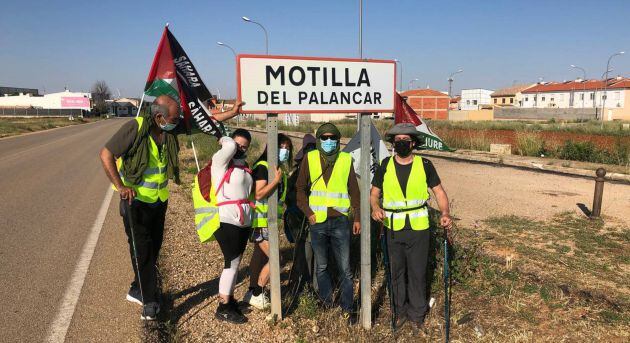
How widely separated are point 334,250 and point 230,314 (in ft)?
3.29

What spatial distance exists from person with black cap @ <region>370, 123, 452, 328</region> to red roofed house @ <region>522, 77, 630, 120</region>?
2881 inches

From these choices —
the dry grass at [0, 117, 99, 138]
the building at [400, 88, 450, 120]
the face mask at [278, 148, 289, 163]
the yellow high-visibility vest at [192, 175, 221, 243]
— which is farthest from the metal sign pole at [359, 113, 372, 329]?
the building at [400, 88, 450, 120]

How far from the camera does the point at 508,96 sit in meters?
111

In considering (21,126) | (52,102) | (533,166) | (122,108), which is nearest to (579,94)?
(533,166)

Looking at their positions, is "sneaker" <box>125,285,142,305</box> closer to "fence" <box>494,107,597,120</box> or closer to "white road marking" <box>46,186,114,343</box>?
"white road marking" <box>46,186,114,343</box>

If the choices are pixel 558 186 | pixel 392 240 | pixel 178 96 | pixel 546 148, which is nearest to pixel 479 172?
pixel 558 186

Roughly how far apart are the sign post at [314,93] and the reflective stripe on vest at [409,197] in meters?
0.18

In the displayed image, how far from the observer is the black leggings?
12.0 ft

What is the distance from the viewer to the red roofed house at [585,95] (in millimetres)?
76312

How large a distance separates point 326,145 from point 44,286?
333 cm

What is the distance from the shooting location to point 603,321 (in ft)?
12.5

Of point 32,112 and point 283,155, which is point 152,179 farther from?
point 32,112

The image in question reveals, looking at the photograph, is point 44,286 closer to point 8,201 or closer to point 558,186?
point 8,201

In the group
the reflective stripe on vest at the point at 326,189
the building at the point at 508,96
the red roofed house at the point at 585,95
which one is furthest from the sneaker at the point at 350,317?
the building at the point at 508,96
